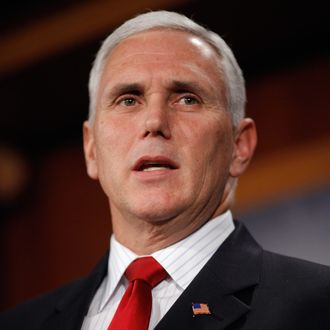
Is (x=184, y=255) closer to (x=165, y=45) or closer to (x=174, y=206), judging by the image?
(x=174, y=206)

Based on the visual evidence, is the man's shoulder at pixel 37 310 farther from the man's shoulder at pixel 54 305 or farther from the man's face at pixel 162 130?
the man's face at pixel 162 130

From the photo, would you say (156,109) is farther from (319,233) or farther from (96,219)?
(96,219)

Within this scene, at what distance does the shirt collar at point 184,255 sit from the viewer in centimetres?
176

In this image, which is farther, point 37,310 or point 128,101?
point 37,310

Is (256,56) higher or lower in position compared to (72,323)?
higher

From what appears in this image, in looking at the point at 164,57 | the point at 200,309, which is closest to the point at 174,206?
the point at 200,309

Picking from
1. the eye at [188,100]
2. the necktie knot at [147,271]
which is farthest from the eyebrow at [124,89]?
the necktie knot at [147,271]

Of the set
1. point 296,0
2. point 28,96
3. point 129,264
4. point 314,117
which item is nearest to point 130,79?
point 129,264

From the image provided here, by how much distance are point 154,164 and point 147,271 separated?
0.25 meters

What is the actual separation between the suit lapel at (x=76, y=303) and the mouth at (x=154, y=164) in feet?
1.09

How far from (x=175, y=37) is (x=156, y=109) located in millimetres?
248

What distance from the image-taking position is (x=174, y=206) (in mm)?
1771

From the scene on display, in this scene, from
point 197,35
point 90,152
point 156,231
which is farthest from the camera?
point 90,152

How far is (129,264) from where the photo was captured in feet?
5.95
